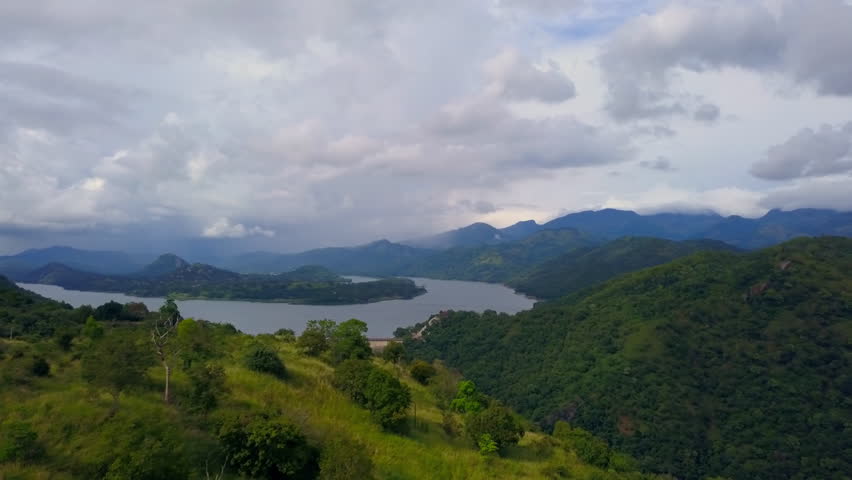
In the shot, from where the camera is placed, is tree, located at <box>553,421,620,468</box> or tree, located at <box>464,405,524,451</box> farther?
tree, located at <box>553,421,620,468</box>

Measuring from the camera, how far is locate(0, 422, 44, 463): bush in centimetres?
1124

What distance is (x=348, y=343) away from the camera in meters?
30.1

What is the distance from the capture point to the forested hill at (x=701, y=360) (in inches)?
2628

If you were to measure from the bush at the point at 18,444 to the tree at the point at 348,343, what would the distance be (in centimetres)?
1805

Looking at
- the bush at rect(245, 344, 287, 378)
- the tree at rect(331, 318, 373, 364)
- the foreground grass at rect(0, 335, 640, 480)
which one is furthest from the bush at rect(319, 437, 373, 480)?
the tree at rect(331, 318, 373, 364)

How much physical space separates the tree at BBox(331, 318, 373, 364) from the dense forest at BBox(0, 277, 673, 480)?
0.15 meters

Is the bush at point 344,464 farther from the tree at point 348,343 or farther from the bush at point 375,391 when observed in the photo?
the tree at point 348,343

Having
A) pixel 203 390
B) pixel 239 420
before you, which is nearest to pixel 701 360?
pixel 239 420

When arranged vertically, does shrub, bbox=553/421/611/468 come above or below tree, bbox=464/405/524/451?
below

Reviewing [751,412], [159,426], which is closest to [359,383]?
[159,426]

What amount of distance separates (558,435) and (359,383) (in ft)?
55.1

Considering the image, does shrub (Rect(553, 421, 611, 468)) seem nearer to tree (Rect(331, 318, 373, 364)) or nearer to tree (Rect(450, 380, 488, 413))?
tree (Rect(450, 380, 488, 413))

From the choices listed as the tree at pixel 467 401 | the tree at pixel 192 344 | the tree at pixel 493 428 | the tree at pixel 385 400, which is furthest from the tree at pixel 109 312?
the tree at pixel 493 428

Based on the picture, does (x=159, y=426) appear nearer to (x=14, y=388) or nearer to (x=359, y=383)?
(x=14, y=388)
